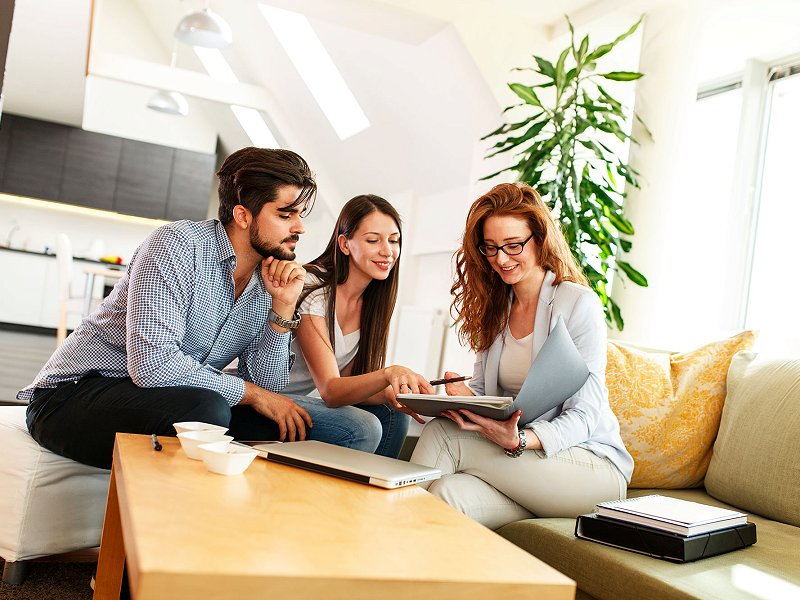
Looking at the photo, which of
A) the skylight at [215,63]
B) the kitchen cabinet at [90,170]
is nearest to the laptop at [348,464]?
the skylight at [215,63]

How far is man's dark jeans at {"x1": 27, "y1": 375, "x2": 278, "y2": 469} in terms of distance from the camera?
1701 mm

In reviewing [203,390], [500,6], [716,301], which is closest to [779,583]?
[203,390]

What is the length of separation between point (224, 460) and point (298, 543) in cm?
35

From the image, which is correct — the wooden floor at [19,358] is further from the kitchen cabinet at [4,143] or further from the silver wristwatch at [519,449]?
the silver wristwatch at [519,449]

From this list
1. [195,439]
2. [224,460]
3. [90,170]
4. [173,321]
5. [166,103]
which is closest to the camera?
[224,460]

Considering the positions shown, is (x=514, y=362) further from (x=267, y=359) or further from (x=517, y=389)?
(x=267, y=359)

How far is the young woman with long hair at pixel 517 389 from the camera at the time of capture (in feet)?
5.45

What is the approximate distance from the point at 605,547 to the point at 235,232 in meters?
1.17

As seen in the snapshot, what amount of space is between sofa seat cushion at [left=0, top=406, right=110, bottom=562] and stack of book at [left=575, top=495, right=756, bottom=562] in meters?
1.13

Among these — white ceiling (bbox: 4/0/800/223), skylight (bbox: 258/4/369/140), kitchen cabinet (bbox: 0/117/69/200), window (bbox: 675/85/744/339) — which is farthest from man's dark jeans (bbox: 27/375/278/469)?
kitchen cabinet (bbox: 0/117/69/200)

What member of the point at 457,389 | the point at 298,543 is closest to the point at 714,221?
the point at 457,389

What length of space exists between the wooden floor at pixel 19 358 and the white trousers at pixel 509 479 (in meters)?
2.45

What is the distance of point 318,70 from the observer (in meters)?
6.14

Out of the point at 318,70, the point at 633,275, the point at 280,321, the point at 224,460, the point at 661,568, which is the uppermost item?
the point at 318,70
